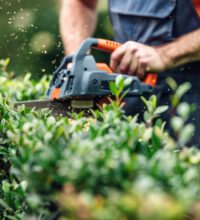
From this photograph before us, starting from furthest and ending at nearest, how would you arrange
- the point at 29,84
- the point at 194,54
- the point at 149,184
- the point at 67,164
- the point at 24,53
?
the point at 24,53, the point at 29,84, the point at 194,54, the point at 67,164, the point at 149,184

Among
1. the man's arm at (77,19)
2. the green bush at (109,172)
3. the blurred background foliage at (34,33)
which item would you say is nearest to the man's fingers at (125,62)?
the man's arm at (77,19)

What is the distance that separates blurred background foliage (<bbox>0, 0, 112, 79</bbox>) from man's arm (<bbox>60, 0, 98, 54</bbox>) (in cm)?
339

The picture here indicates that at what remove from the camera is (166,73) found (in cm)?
458

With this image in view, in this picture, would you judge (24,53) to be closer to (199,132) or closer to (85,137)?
(199,132)

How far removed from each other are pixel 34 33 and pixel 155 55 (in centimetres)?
511

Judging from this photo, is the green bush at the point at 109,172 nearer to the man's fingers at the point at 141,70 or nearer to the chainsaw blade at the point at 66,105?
the chainsaw blade at the point at 66,105

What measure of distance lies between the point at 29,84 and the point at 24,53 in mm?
4360

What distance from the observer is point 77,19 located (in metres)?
5.47

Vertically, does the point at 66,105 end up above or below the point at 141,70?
below

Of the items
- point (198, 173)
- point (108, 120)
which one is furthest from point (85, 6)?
point (198, 173)

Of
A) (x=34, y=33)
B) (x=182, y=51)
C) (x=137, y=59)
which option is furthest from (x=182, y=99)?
(x=34, y=33)

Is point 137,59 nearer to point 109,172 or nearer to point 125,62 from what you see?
point 125,62

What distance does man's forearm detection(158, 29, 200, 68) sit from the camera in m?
4.35

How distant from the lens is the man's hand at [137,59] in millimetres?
4293
